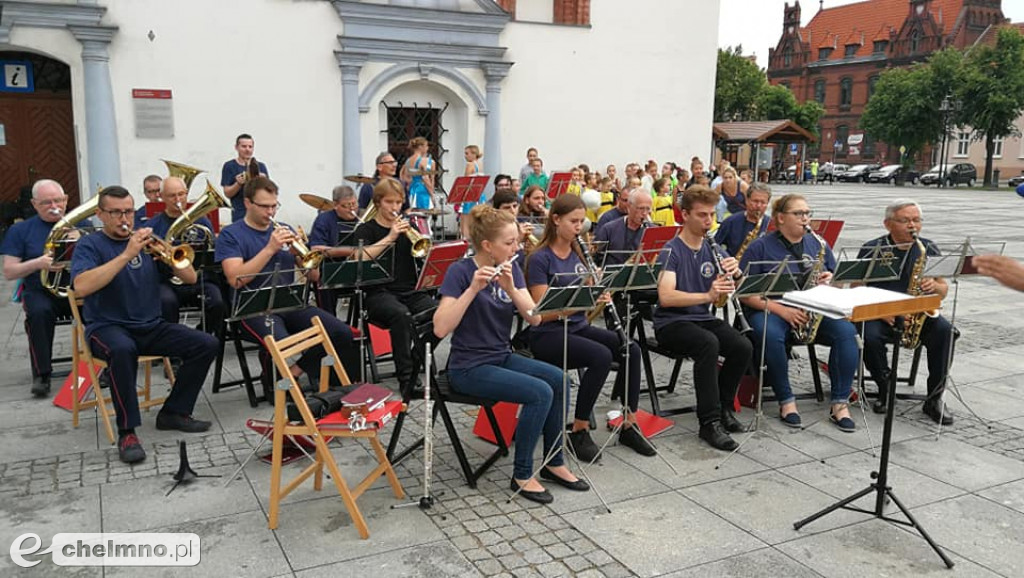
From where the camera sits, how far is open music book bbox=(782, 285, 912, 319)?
12.1 feet

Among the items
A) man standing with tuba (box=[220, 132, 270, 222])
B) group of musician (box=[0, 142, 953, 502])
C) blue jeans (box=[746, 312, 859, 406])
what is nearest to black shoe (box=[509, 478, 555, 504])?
group of musician (box=[0, 142, 953, 502])

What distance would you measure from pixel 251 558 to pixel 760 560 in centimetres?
245

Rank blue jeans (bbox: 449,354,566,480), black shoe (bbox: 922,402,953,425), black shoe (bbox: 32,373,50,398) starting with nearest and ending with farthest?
blue jeans (bbox: 449,354,566,480)
black shoe (bbox: 922,402,953,425)
black shoe (bbox: 32,373,50,398)

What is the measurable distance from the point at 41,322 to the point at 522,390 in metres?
4.32

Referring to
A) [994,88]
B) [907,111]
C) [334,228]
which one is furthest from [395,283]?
[907,111]

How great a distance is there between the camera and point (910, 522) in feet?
13.1

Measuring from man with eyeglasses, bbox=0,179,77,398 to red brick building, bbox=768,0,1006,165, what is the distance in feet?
213

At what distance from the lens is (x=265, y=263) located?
5.52m

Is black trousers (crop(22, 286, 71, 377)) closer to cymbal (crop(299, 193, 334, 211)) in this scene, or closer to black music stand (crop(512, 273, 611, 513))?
cymbal (crop(299, 193, 334, 211))

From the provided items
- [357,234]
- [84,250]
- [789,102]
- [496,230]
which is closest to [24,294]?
[84,250]

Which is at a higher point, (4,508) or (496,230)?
(496,230)

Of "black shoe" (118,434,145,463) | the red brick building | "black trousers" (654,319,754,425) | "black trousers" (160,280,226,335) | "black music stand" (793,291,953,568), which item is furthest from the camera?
the red brick building

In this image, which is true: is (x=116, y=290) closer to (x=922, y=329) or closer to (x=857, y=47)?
(x=922, y=329)

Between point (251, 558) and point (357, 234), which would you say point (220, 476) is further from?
point (357, 234)
